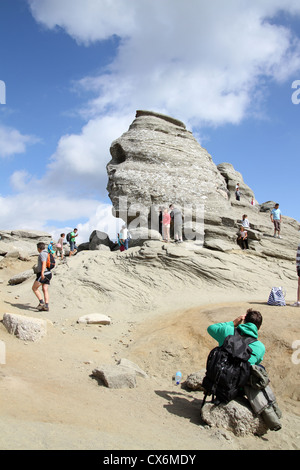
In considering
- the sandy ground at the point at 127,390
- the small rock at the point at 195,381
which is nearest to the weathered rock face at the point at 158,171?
the sandy ground at the point at 127,390

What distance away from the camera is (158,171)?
18.8m

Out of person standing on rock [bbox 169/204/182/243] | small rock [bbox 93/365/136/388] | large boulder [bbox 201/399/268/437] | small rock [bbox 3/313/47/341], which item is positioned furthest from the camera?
person standing on rock [bbox 169/204/182/243]

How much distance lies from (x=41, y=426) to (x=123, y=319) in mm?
7178

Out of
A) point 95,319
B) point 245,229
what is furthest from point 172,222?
point 95,319

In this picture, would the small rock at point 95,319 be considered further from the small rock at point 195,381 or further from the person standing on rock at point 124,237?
the person standing on rock at point 124,237

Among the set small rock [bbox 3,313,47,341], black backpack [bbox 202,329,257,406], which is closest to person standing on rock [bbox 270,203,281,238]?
small rock [bbox 3,313,47,341]

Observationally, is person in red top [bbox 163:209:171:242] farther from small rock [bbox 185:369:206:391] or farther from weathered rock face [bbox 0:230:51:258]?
weathered rock face [bbox 0:230:51:258]

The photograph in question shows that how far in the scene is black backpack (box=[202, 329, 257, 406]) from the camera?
14.8 ft

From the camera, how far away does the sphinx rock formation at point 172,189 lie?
1688cm

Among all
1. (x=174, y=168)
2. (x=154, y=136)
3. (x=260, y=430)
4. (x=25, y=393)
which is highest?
(x=154, y=136)

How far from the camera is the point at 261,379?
446 centimetres

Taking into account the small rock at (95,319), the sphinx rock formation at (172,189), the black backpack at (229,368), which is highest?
the sphinx rock formation at (172,189)

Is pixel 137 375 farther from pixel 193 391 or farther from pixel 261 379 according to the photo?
pixel 261 379
